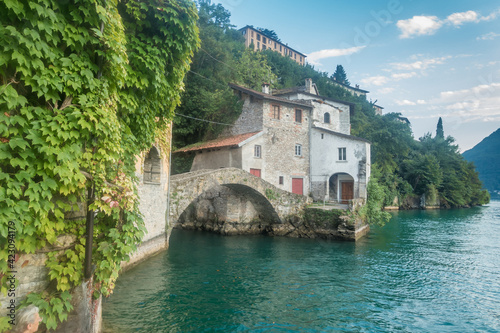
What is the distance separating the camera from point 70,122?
439cm

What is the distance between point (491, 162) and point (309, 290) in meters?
132

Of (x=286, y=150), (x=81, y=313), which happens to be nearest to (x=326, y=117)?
(x=286, y=150)

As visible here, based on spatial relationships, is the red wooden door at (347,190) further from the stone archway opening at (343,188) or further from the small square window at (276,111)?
the small square window at (276,111)

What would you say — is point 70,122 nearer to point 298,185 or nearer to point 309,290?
point 309,290

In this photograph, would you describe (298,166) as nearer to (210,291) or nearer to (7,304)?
(210,291)

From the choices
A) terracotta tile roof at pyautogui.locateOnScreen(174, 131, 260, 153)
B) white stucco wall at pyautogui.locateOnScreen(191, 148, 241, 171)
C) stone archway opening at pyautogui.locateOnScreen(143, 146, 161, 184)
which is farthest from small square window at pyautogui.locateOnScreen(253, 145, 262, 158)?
stone archway opening at pyautogui.locateOnScreen(143, 146, 161, 184)

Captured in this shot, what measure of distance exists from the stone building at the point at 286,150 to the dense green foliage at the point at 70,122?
16.9 m

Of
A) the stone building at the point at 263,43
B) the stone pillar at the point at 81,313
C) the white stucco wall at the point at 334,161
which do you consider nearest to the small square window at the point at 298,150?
the white stucco wall at the point at 334,161

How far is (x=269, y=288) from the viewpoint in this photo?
1081 centimetres

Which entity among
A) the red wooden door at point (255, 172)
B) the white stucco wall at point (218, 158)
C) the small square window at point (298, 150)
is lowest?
the red wooden door at point (255, 172)

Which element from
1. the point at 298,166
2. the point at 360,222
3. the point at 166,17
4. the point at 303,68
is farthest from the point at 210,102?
the point at 303,68

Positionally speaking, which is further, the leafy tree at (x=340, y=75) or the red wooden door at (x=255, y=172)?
the leafy tree at (x=340, y=75)

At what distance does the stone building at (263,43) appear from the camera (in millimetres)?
69625

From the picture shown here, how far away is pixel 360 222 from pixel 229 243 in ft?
28.9
